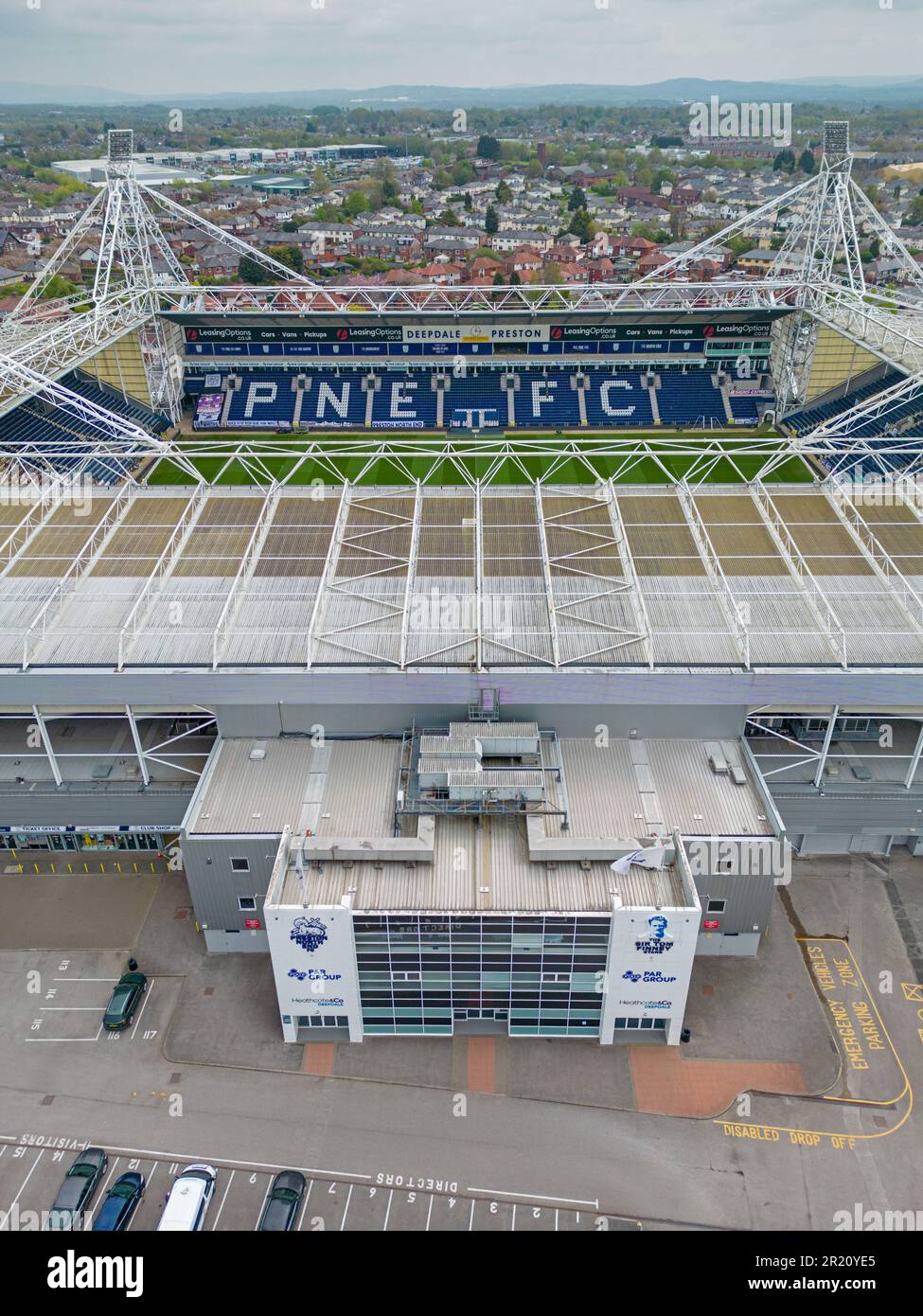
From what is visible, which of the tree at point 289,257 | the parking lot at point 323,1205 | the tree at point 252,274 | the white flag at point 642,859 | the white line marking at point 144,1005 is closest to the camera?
the parking lot at point 323,1205

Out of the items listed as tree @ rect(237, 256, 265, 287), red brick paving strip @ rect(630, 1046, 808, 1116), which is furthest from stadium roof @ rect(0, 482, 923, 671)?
tree @ rect(237, 256, 265, 287)

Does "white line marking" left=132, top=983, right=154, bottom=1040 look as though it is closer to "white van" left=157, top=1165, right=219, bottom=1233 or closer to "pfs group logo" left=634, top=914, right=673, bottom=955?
"white van" left=157, top=1165, right=219, bottom=1233

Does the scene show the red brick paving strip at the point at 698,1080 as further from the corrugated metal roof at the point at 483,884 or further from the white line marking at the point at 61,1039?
the white line marking at the point at 61,1039

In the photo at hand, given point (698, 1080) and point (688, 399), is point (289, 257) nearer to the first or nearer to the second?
point (688, 399)

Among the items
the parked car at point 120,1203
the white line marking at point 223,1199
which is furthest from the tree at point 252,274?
the white line marking at point 223,1199

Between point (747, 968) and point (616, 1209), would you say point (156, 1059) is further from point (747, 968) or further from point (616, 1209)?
point (747, 968)
